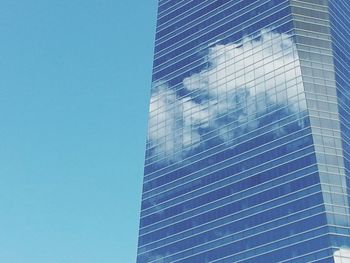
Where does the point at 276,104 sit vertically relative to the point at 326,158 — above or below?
above

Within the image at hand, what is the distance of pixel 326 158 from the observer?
14962 cm

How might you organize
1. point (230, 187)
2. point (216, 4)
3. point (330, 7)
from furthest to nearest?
point (216, 4), point (330, 7), point (230, 187)

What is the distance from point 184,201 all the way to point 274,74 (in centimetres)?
3126

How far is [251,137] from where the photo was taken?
163 m

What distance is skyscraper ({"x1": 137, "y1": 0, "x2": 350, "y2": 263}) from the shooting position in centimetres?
14738

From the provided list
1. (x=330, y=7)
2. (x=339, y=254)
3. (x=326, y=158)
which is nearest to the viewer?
(x=339, y=254)

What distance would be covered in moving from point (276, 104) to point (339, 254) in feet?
116

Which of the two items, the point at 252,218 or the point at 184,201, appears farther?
the point at 184,201

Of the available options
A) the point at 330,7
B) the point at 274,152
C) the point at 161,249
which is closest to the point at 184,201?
the point at 161,249

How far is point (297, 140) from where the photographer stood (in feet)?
504

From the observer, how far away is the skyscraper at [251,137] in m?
147

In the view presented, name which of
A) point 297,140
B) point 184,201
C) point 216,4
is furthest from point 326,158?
point 216,4

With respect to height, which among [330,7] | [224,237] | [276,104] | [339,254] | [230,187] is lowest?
[339,254]

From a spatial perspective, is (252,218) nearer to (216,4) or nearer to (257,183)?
(257,183)
